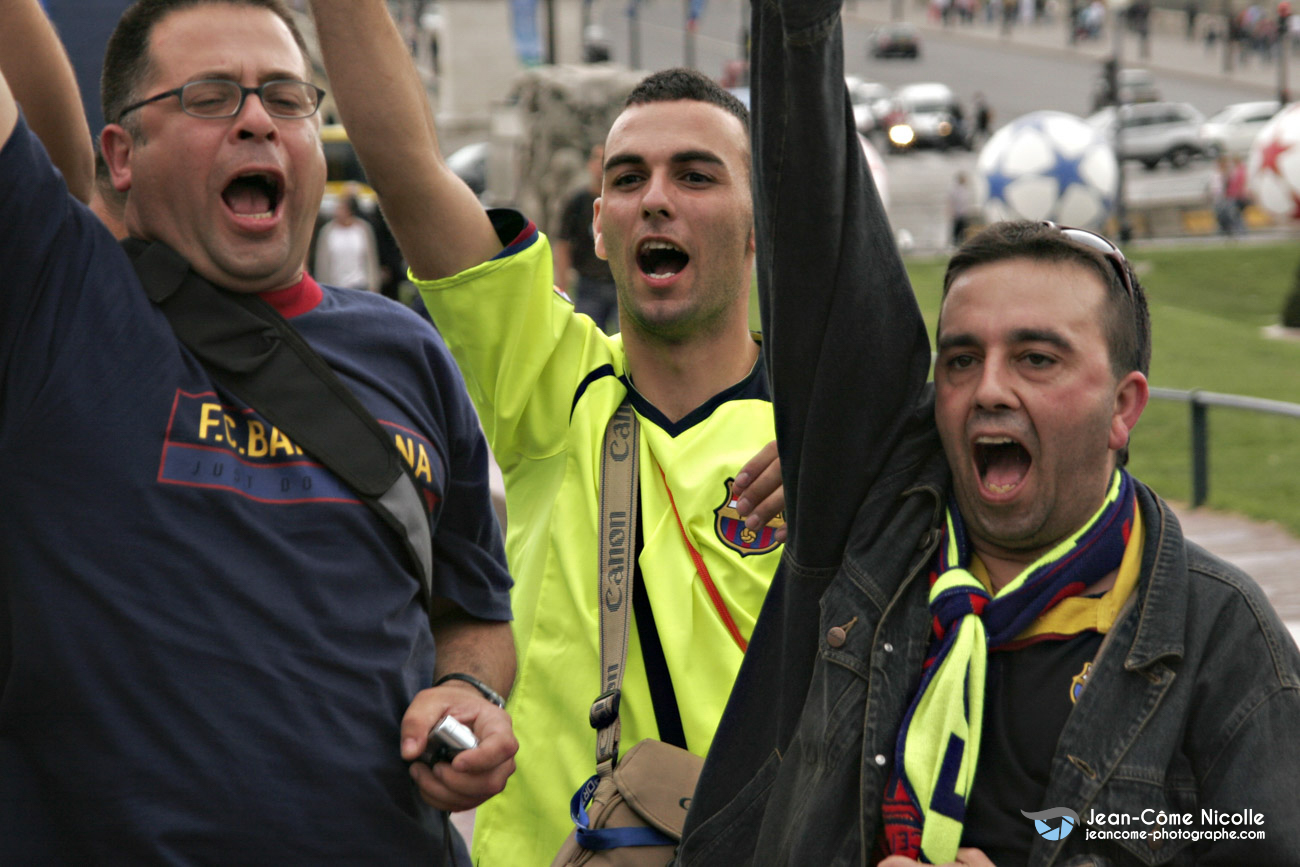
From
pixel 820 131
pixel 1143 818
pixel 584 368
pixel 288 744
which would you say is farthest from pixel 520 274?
pixel 1143 818

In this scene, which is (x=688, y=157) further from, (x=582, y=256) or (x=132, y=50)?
(x=582, y=256)

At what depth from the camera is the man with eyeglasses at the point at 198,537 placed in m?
2.10

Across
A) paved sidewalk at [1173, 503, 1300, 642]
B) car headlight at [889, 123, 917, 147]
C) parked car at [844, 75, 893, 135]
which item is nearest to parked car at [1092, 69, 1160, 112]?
parked car at [844, 75, 893, 135]

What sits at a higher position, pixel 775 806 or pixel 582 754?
pixel 775 806

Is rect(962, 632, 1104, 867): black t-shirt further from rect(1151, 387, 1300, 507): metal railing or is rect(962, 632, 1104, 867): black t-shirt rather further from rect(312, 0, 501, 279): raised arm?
rect(1151, 387, 1300, 507): metal railing

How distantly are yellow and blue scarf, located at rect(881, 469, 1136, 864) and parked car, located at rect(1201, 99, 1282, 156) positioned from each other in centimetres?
Result: 4205

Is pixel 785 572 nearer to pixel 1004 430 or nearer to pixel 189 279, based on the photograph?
pixel 1004 430

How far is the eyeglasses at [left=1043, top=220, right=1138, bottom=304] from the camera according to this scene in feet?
7.69

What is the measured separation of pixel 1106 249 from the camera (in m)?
2.35

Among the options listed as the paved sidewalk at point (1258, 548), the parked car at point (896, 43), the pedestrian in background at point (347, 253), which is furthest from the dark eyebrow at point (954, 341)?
the parked car at point (896, 43)

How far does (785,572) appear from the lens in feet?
8.07

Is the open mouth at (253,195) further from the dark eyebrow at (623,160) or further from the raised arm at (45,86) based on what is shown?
the dark eyebrow at (623,160)

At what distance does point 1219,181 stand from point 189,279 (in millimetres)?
34794

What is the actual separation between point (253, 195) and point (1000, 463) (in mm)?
1289
